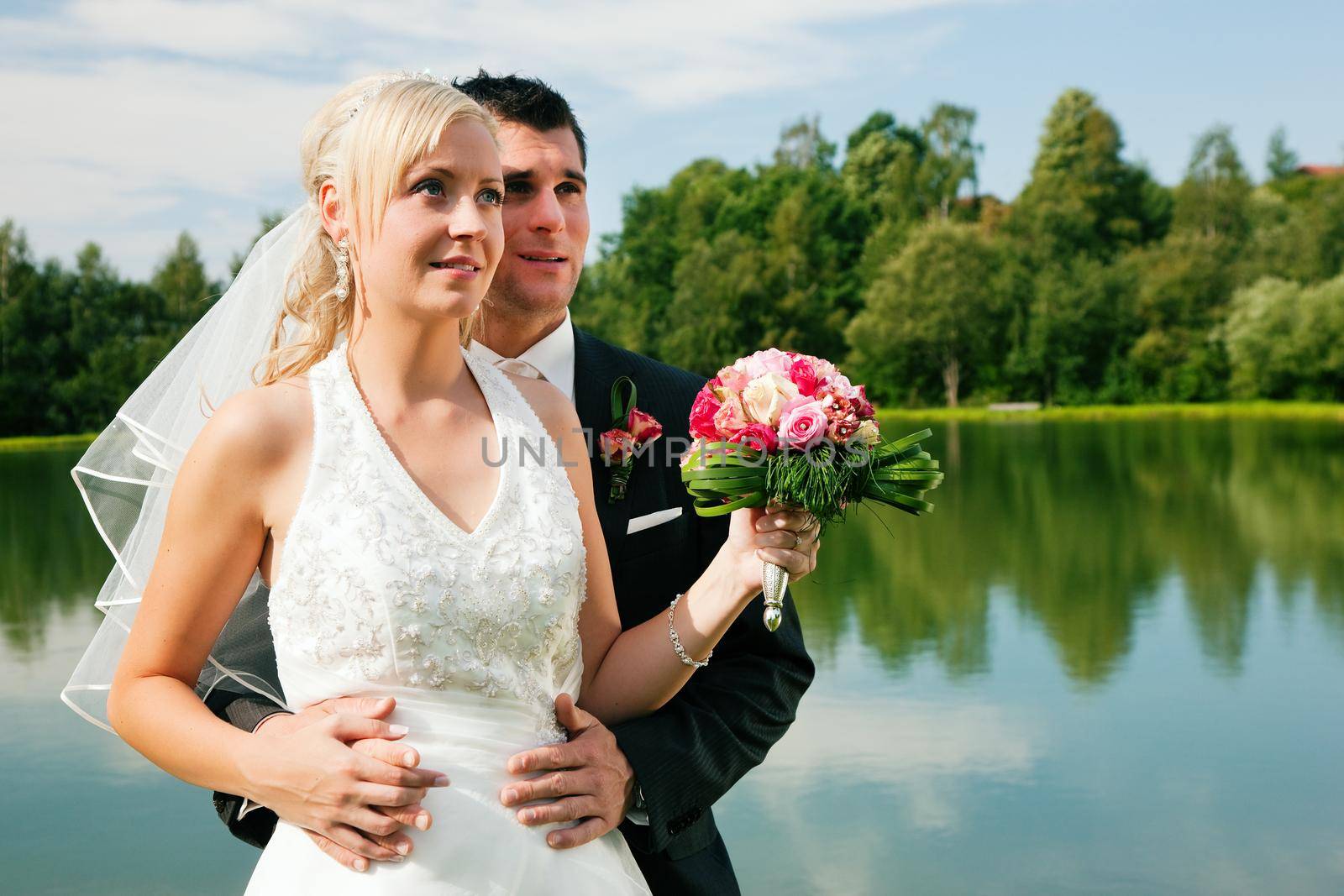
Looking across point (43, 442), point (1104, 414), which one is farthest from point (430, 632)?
point (1104, 414)

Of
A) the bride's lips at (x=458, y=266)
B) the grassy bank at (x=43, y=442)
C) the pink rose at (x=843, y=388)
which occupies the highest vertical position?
the bride's lips at (x=458, y=266)

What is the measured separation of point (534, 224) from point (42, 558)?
694 inches

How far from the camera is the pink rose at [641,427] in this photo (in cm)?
326

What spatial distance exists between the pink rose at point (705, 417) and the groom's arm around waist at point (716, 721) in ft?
1.60

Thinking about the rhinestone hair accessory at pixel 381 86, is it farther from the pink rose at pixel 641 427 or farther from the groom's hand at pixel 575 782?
the groom's hand at pixel 575 782

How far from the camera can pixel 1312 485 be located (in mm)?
24188


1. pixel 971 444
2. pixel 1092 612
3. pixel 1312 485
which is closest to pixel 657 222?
pixel 971 444

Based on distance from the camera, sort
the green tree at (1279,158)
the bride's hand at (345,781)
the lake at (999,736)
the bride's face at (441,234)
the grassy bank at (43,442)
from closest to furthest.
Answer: the bride's hand at (345,781) → the bride's face at (441,234) → the lake at (999,736) → the grassy bank at (43,442) → the green tree at (1279,158)

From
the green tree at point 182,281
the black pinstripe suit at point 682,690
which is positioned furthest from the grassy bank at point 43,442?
the black pinstripe suit at point 682,690

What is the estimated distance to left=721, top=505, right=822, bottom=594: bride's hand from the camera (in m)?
2.66

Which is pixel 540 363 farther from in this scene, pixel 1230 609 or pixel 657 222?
pixel 657 222

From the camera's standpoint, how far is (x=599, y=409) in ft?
11.0

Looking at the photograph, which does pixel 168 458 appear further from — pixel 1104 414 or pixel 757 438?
pixel 1104 414

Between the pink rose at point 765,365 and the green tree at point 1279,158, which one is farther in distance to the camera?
the green tree at point 1279,158
